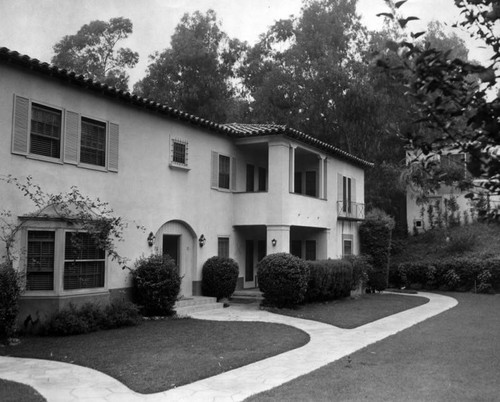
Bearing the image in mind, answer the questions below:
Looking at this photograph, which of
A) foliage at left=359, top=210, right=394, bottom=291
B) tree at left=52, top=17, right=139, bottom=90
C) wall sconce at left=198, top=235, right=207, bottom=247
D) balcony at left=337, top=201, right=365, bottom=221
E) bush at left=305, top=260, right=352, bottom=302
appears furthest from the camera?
tree at left=52, top=17, right=139, bottom=90

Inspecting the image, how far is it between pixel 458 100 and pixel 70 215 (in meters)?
11.0

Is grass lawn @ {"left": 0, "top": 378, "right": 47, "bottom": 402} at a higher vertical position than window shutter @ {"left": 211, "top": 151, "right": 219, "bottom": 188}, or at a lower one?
lower

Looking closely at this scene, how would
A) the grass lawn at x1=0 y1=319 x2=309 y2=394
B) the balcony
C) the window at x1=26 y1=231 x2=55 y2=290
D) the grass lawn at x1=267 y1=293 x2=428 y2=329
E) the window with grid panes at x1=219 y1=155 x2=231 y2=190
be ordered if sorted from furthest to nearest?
the balcony, the window with grid panes at x1=219 y1=155 x2=231 y2=190, the grass lawn at x1=267 y1=293 x2=428 y2=329, the window at x1=26 y1=231 x2=55 y2=290, the grass lawn at x1=0 y1=319 x2=309 y2=394

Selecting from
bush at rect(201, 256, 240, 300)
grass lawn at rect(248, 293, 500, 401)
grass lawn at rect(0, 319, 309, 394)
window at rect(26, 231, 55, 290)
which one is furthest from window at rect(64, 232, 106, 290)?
grass lawn at rect(248, 293, 500, 401)

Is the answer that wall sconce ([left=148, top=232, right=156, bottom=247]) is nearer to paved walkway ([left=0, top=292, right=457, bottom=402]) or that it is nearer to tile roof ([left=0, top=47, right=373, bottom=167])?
tile roof ([left=0, top=47, right=373, bottom=167])

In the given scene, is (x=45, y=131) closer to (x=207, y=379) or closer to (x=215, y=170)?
(x=215, y=170)

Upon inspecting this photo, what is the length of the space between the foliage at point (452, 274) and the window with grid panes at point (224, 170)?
42.4ft

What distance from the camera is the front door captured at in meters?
16.7

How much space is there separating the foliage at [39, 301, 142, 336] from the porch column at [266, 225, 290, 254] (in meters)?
6.36

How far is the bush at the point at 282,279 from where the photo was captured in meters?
16.6

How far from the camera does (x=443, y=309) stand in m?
18.2

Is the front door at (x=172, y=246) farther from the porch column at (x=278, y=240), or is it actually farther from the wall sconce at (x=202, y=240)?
the porch column at (x=278, y=240)

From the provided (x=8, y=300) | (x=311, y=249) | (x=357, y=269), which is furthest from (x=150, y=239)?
(x=357, y=269)

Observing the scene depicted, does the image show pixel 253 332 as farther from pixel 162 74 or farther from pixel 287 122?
pixel 162 74
